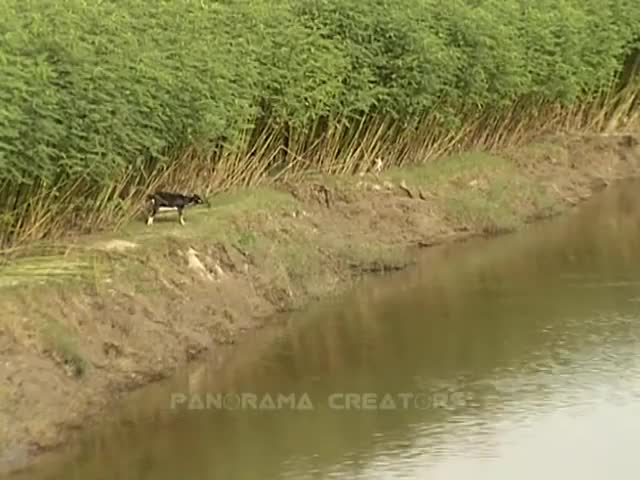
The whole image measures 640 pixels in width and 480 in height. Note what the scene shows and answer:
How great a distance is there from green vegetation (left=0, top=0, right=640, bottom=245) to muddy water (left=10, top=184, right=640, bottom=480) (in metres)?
1.94

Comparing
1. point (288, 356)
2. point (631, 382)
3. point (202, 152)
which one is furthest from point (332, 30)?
point (631, 382)

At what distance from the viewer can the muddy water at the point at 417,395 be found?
9.45 metres

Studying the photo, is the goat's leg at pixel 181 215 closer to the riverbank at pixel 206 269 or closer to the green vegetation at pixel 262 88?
Answer: the riverbank at pixel 206 269

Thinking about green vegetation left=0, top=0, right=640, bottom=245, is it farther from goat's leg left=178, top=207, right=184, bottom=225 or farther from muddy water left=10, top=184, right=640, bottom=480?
muddy water left=10, top=184, right=640, bottom=480

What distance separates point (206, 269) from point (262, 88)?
8.33 feet

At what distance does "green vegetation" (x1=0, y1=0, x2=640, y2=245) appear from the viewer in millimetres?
11656

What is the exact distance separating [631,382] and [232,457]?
10.2 ft

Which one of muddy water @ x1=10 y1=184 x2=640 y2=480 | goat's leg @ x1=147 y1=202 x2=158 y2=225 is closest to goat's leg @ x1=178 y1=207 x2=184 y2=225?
goat's leg @ x1=147 y1=202 x2=158 y2=225

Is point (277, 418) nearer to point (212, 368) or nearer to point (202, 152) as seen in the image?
point (212, 368)

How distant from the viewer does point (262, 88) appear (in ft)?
47.0

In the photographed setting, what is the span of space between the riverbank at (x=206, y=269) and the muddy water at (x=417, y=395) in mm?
266

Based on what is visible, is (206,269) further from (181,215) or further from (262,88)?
(262,88)

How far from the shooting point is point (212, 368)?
37.4ft

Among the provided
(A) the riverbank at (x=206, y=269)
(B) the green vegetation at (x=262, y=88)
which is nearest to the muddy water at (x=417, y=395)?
(A) the riverbank at (x=206, y=269)
